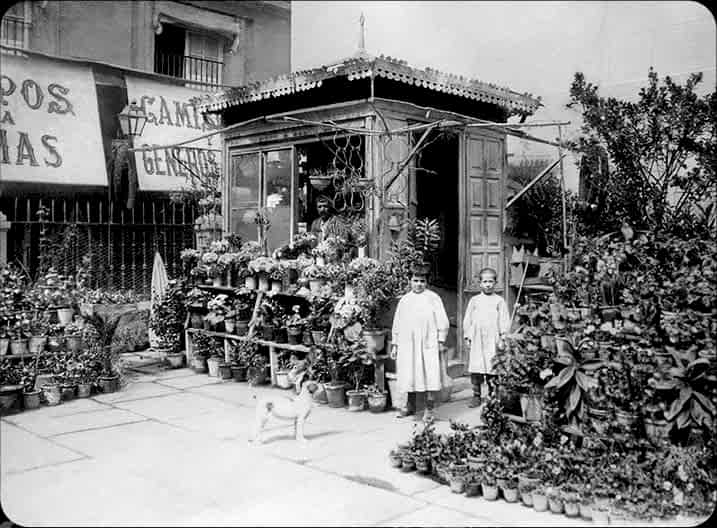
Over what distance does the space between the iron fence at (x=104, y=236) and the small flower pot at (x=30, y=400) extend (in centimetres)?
320

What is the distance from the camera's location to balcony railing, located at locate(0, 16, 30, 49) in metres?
12.2

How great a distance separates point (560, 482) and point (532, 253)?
6.61m

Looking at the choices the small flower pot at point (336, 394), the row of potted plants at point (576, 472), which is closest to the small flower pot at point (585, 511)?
the row of potted plants at point (576, 472)

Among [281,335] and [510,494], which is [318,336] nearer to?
[281,335]

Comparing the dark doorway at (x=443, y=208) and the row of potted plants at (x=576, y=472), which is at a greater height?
the dark doorway at (x=443, y=208)

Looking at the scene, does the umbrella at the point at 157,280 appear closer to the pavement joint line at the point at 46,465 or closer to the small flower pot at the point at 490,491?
the pavement joint line at the point at 46,465

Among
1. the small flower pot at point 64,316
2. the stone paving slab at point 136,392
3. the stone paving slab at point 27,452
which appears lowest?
the stone paving slab at point 27,452

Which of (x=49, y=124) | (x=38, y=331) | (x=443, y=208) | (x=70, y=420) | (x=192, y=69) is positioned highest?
(x=192, y=69)

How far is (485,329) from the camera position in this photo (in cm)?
872

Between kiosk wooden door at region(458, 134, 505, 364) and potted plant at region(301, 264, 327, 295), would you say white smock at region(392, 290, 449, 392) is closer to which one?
potted plant at region(301, 264, 327, 295)

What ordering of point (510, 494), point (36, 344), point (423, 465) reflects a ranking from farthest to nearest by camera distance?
1. point (36, 344)
2. point (423, 465)
3. point (510, 494)

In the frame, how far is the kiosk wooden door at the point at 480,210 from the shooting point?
10.6 m

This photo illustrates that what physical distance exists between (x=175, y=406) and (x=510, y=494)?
4918mm

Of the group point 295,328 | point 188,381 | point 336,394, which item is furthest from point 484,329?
point 188,381
